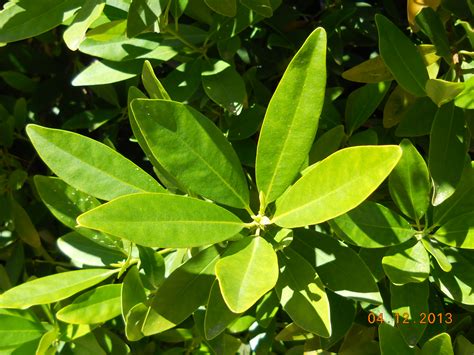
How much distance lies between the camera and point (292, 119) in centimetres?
91

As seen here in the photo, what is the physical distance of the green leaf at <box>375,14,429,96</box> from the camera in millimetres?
1068

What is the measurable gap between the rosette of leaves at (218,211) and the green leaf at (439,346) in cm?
20

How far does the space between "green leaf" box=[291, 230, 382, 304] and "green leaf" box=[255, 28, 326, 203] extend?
15 cm

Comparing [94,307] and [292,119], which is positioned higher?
[292,119]

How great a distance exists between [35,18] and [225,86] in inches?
14.9

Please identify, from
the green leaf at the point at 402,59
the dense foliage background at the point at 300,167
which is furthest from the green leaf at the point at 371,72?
the green leaf at the point at 402,59

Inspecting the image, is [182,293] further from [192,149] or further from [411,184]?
[411,184]

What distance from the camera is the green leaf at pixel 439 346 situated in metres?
1.07

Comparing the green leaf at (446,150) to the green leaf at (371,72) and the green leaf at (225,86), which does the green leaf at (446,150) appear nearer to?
the green leaf at (371,72)

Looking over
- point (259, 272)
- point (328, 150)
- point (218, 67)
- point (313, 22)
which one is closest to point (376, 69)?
point (328, 150)

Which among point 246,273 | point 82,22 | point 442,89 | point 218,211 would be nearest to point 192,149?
point 218,211

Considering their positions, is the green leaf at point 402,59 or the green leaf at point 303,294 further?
the green leaf at point 402,59

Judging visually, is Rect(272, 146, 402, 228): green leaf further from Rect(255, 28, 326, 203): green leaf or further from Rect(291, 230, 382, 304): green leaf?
Rect(291, 230, 382, 304): green leaf

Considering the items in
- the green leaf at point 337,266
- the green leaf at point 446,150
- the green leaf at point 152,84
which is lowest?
the green leaf at point 337,266
